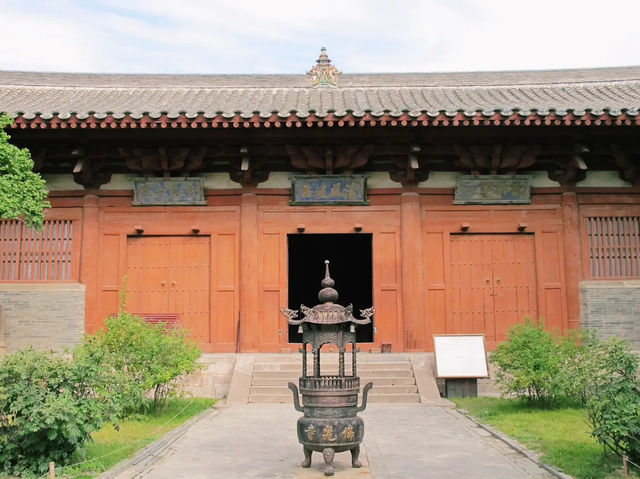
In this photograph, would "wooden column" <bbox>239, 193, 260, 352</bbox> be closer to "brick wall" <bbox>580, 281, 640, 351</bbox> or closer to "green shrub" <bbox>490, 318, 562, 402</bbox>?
"green shrub" <bbox>490, 318, 562, 402</bbox>

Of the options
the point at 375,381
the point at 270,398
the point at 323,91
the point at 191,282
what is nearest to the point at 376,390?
the point at 375,381

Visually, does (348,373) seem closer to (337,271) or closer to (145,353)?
(145,353)

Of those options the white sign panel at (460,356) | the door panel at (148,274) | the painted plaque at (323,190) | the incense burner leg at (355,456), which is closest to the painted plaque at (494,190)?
the painted plaque at (323,190)

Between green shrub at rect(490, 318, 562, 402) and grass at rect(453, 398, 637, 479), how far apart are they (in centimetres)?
29

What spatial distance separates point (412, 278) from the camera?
12672 mm

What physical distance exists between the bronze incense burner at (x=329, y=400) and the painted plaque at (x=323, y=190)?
6030 millimetres

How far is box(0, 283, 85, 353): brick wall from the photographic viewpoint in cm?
1228

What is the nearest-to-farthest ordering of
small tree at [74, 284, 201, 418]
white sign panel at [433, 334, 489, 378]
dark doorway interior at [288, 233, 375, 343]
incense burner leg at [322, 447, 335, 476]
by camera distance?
incense burner leg at [322, 447, 335, 476], small tree at [74, 284, 201, 418], white sign panel at [433, 334, 489, 378], dark doorway interior at [288, 233, 375, 343]

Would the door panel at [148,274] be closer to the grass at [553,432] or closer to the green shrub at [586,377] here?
the grass at [553,432]

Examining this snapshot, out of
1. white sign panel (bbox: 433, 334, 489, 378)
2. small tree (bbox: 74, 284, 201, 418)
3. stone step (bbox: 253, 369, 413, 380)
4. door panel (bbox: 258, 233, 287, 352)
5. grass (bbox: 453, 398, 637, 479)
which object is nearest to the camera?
grass (bbox: 453, 398, 637, 479)

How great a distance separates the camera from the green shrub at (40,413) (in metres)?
6.12

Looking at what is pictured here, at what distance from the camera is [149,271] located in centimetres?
1288

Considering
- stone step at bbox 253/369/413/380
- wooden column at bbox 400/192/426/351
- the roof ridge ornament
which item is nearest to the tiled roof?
the roof ridge ornament

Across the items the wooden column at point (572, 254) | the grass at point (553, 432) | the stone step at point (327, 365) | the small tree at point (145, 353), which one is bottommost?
the grass at point (553, 432)
